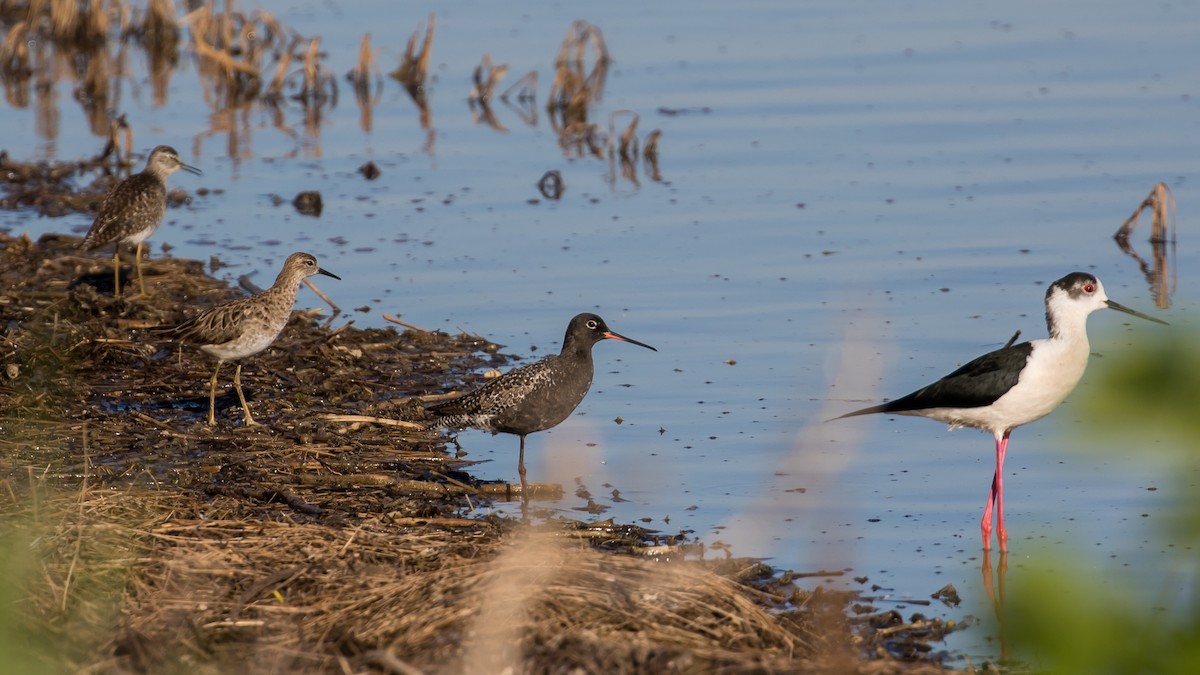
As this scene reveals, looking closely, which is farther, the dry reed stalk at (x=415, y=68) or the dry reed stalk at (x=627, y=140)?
the dry reed stalk at (x=415, y=68)

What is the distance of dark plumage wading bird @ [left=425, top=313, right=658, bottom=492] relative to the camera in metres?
8.15

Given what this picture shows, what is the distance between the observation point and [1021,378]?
7539 millimetres

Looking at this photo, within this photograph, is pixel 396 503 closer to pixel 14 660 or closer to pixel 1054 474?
pixel 1054 474

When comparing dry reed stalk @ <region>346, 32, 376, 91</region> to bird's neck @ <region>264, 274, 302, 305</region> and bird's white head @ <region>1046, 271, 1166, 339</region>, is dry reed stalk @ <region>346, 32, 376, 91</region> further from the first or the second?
bird's white head @ <region>1046, 271, 1166, 339</region>

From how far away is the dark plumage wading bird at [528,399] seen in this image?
815 centimetres

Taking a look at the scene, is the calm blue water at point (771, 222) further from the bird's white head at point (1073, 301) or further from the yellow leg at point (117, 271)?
the yellow leg at point (117, 271)

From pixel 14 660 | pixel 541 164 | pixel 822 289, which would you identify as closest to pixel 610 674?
pixel 14 660

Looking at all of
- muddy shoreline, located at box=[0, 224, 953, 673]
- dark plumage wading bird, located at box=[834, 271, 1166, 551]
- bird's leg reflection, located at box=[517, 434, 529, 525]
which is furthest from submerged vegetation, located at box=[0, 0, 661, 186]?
dark plumage wading bird, located at box=[834, 271, 1166, 551]

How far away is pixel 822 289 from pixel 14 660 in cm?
948

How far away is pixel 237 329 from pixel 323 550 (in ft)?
9.83

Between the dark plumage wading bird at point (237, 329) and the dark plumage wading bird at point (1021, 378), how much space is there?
3798 millimetres

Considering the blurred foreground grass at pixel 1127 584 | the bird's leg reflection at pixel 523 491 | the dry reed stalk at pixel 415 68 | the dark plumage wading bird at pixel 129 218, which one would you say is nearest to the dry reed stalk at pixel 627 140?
the dry reed stalk at pixel 415 68

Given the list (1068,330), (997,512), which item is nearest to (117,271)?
(997,512)

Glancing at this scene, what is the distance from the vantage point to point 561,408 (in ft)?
27.2
